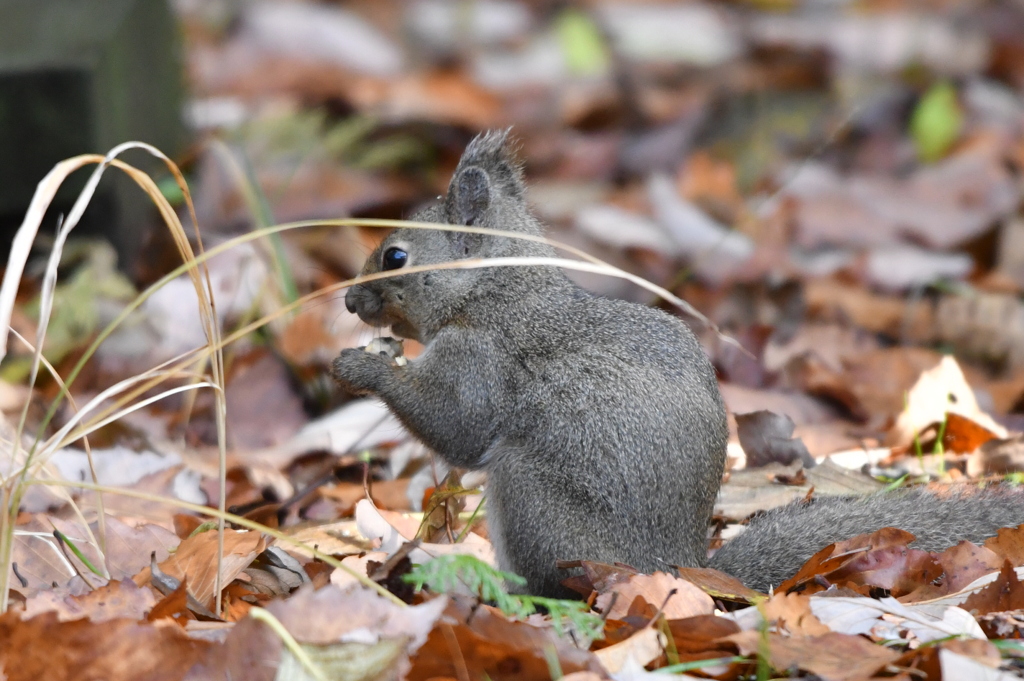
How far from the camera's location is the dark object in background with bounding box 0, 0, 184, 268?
5719 millimetres

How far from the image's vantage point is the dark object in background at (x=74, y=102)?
225 inches

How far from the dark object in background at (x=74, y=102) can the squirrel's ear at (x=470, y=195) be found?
2913 millimetres

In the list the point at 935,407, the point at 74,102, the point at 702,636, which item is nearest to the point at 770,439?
the point at 935,407

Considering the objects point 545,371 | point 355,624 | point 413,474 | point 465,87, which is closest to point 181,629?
point 355,624

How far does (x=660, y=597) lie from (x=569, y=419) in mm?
665

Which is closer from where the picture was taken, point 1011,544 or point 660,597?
point 660,597

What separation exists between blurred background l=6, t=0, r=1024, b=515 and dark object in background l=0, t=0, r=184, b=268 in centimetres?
1

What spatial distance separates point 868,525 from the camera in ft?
10.2

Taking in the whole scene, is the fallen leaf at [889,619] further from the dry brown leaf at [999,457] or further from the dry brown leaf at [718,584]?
the dry brown leaf at [999,457]

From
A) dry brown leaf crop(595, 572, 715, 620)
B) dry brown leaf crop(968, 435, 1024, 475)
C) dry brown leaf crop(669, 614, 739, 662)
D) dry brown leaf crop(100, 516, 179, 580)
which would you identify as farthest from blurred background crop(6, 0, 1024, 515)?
dry brown leaf crop(669, 614, 739, 662)

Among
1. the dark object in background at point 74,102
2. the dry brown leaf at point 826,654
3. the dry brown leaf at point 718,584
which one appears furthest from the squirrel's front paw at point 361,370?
the dark object in background at point 74,102

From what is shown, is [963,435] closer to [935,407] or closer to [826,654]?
[935,407]

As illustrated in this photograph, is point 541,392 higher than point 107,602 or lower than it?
higher

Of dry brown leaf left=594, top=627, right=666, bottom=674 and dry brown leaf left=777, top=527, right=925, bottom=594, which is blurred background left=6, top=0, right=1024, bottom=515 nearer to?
dry brown leaf left=777, top=527, right=925, bottom=594
